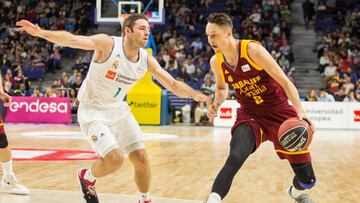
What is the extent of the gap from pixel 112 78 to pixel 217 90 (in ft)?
3.11

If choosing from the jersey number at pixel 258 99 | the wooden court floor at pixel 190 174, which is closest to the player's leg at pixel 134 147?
the wooden court floor at pixel 190 174

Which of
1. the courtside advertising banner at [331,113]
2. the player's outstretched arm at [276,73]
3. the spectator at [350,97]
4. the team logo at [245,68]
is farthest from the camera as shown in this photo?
the spectator at [350,97]

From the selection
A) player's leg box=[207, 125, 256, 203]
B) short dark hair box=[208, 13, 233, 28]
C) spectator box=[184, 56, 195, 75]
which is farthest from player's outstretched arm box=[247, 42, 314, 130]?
spectator box=[184, 56, 195, 75]

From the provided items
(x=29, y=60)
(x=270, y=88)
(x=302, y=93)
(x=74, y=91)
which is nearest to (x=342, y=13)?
(x=302, y=93)

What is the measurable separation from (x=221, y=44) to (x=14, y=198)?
92.8 inches

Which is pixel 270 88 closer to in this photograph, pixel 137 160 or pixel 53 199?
pixel 137 160

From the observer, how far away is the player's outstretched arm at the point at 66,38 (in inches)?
145

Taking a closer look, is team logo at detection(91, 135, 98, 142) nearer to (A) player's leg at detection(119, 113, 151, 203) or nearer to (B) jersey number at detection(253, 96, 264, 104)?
(A) player's leg at detection(119, 113, 151, 203)

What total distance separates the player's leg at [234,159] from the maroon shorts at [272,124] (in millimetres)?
86

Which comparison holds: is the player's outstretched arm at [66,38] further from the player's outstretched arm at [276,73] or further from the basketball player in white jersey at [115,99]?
the player's outstretched arm at [276,73]

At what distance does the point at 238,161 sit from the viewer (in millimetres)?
3850

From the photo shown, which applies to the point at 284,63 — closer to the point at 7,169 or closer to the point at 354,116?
the point at 354,116

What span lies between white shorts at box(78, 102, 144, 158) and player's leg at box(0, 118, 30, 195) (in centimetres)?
115

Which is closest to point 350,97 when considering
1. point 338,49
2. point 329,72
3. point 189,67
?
point 329,72
